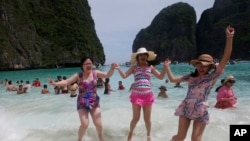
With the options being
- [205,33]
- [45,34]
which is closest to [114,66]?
[45,34]

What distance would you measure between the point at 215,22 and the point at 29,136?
178292mm

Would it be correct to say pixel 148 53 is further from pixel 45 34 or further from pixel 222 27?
pixel 222 27

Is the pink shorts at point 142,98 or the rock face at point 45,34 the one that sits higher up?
the rock face at point 45,34

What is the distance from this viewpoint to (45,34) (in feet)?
313

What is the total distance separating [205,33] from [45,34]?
339 feet

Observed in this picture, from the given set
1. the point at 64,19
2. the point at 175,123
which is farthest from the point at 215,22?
the point at 175,123

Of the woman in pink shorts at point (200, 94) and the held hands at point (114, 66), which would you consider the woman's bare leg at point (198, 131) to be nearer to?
the woman in pink shorts at point (200, 94)

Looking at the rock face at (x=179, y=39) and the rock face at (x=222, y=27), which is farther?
the rock face at (x=179, y=39)

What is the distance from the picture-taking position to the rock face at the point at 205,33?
149625 millimetres

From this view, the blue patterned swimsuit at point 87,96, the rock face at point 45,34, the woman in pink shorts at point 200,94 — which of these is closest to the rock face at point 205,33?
the rock face at point 45,34

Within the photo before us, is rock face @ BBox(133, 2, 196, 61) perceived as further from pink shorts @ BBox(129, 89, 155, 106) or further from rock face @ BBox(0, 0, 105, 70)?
pink shorts @ BBox(129, 89, 155, 106)

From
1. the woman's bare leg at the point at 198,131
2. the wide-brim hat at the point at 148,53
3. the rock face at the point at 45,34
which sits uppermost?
the rock face at the point at 45,34

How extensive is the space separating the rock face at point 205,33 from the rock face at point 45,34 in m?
66.3

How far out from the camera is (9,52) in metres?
72.2
